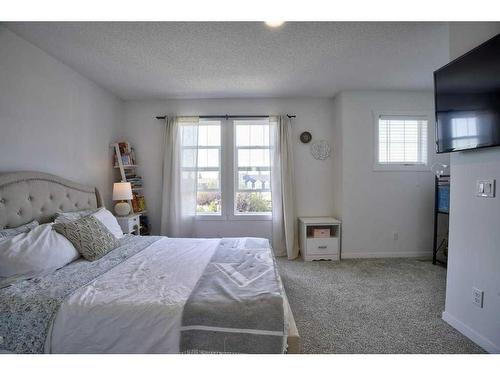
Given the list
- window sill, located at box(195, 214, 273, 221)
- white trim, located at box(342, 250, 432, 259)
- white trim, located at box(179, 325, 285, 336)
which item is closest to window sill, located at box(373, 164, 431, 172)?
white trim, located at box(342, 250, 432, 259)

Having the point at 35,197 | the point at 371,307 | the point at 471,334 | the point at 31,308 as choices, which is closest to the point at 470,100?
the point at 471,334

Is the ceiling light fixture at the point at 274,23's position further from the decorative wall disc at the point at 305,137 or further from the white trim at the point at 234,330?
the white trim at the point at 234,330

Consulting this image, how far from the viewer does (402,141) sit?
11.7 ft

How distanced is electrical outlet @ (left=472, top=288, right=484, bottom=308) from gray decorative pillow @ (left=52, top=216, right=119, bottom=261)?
2815 millimetres

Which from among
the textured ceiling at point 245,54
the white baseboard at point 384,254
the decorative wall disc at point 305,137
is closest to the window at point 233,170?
the decorative wall disc at point 305,137

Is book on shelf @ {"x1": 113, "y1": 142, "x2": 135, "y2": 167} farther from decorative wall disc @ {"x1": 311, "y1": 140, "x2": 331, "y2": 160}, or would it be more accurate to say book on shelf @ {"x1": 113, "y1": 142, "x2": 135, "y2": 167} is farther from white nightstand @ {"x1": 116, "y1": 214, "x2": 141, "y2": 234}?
decorative wall disc @ {"x1": 311, "y1": 140, "x2": 331, "y2": 160}

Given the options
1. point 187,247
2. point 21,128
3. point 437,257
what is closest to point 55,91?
point 21,128

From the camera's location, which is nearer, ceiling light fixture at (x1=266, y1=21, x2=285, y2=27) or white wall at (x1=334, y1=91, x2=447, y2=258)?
ceiling light fixture at (x1=266, y1=21, x2=285, y2=27)

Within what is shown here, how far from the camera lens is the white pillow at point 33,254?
1495 mm

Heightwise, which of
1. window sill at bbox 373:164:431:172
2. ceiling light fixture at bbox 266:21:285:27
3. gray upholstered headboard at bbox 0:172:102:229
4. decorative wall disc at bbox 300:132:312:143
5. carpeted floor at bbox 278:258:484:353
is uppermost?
ceiling light fixture at bbox 266:21:285:27

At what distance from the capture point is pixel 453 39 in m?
1.86

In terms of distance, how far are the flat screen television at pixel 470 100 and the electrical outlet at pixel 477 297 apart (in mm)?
996

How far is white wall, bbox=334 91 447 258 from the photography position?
138 inches
